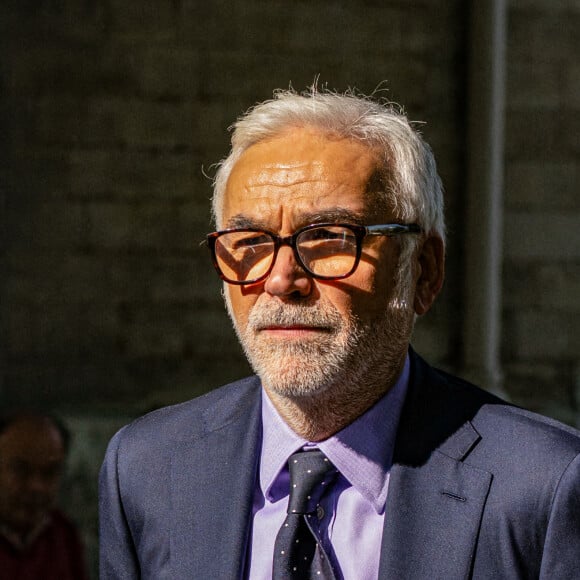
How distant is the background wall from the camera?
4.47 m

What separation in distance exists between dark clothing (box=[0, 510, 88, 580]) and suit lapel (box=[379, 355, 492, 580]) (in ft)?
7.57

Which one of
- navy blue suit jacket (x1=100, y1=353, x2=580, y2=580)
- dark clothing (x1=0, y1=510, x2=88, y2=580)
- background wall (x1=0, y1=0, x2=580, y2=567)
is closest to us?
navy blue suit jacket (x1=100, y1=353, x2=580, y2=580)

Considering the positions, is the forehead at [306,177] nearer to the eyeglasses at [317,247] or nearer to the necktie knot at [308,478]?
the eyeglasses at [317,247]

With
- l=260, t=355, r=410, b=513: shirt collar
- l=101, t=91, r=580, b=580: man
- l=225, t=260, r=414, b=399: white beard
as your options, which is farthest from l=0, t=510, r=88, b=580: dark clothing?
l=225, t=260, r=414, b=399: white beard

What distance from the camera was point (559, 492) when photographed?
1554 millimetres

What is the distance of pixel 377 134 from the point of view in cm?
175

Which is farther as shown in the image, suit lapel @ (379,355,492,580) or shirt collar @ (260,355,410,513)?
shirt collar @ (260,355,410,513)

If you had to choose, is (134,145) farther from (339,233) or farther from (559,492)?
(559,492)

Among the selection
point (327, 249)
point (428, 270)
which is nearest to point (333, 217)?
point (327, 249)

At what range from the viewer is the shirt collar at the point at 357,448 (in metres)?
A: 1.68

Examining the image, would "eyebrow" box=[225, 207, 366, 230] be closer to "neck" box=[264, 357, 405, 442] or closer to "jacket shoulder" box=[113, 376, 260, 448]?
"neck" box=[264, 357, 405, 442]

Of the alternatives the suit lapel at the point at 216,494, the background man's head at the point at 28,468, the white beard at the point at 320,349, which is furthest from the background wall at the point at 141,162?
the white beard at the point at 320,349

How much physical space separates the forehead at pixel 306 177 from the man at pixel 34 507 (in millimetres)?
2340

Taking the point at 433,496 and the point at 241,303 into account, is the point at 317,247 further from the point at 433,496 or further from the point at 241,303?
the point at 433,496
